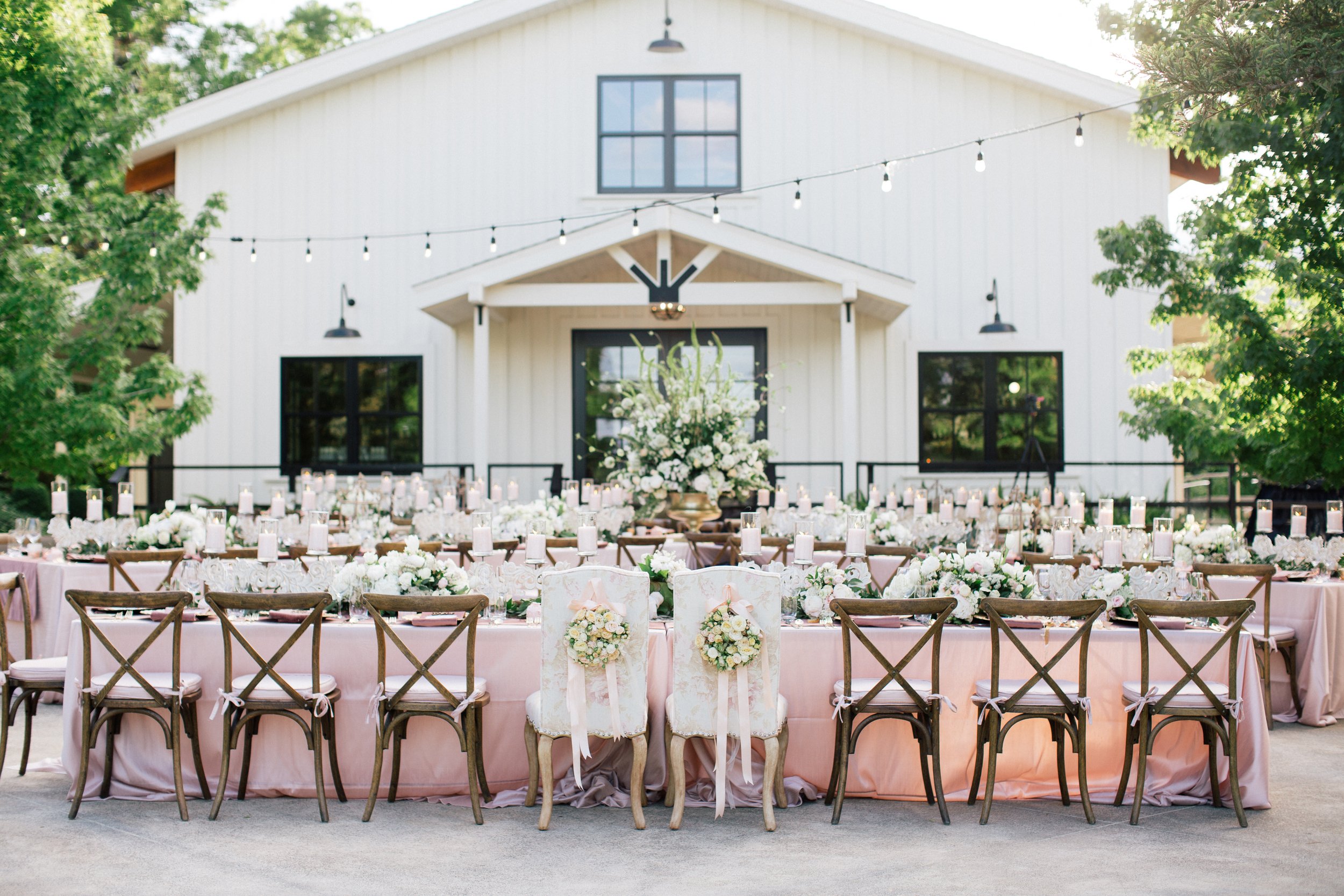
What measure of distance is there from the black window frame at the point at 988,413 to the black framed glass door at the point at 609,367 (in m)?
2.04

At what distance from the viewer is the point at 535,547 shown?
259 inches

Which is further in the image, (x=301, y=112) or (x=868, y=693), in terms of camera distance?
(x=301, y=112)

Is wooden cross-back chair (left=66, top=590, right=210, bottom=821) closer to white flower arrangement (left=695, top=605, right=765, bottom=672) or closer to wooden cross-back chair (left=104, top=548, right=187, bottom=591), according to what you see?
wooden cross-back chair (left=104, top=548, right=187, bottom=591)

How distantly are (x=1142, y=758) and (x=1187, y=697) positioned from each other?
0.40 meters

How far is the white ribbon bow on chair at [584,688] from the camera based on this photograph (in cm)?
496

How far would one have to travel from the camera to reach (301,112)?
49.7 ft

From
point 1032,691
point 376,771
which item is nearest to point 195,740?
point 376,771

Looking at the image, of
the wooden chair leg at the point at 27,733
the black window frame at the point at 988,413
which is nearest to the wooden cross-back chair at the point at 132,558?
the wooden chair leg at the point at 27,733

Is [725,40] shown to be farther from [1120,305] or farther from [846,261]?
[1120,305]

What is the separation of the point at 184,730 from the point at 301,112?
11.6 m

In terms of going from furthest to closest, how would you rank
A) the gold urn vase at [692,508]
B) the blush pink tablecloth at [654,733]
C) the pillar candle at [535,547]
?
1. the gold urn vase at [692,508]
2. the pillar candle at [535,547]
3. the blush pink tablecloth at [654,733]

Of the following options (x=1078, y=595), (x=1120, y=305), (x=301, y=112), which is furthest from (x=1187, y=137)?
(x=301, y=112)

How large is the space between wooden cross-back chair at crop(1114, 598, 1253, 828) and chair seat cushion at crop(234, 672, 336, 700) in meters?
3.76

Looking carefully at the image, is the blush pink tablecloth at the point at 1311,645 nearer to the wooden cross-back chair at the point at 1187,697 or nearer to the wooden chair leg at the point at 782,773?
the wooden cross-back chair at the point at 1187,697
